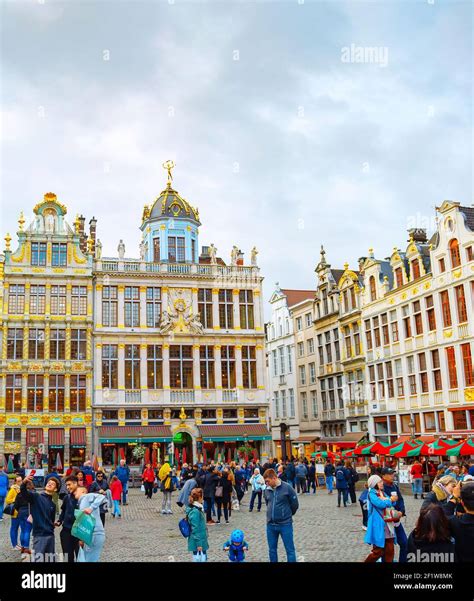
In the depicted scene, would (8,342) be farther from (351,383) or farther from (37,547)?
(37,547)

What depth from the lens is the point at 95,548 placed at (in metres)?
9.62

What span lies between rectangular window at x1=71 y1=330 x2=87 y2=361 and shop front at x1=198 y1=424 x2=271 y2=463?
9.50 metres

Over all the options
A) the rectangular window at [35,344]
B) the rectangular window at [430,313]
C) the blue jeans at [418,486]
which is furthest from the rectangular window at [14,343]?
→ the blue jeans at [418,486]

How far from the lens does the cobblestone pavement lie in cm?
1357

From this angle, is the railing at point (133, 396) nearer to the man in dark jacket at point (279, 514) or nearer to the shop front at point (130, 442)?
the shop front at point (130, 442)

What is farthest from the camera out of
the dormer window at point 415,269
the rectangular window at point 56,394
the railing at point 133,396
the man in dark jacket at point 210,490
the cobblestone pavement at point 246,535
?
the railing at point 133,396

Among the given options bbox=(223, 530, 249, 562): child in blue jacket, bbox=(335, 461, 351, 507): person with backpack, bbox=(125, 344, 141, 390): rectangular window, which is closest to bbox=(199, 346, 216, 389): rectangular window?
bbox=(125, 344, 141, 390): rectangular window

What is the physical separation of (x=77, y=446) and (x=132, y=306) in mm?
10185

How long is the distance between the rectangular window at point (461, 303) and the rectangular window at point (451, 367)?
1.81 meters

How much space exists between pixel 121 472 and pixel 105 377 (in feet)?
70.4

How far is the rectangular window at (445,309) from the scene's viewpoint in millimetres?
36375

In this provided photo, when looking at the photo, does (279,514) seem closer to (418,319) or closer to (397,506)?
(397,506)

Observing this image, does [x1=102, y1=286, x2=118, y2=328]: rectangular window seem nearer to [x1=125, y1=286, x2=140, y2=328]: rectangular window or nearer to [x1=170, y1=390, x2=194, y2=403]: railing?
[x1=125, y1=286, x2=140, y2=328]: rectangular window
